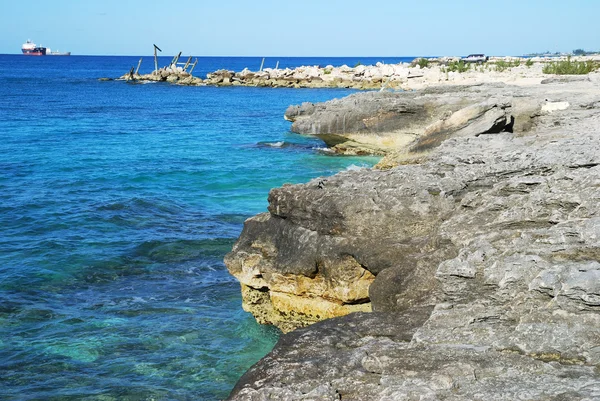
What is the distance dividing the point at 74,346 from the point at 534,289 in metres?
7.47

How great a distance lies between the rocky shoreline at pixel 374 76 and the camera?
57969 millimetres

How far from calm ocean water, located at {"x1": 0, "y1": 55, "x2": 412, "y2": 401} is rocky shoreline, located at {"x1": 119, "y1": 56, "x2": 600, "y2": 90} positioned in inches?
1012

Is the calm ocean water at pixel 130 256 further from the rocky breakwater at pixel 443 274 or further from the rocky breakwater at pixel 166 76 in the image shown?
the rocky breakwater at pixel 166 76

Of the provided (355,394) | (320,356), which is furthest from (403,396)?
(320,356)

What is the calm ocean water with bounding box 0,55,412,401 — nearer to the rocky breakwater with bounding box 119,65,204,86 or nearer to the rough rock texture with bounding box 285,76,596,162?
the rough rock texture with bounding box 285,76,596,162

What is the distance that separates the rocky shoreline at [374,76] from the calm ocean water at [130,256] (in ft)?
84.3

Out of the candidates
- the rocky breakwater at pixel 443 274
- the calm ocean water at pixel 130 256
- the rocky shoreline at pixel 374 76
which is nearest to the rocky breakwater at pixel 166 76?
the rocky shoreline at pixel 374 76

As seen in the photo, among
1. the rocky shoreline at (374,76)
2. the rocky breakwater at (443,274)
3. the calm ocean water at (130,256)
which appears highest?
the rocky shoreline at (374,76)

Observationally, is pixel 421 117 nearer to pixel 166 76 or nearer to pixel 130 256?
pixel 130 256

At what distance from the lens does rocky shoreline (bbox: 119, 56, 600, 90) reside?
2282 inches

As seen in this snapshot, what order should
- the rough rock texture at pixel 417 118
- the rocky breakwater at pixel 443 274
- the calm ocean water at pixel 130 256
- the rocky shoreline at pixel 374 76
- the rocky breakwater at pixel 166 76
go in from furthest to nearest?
the rocky breakwater at pixel 166 76 < the rocky shoreline at pixel 374 76 < the rough rock texture at pixel 417 118 < the calm ocean water at pixel 130 256 < the rocky breakwater at pixel 443 274

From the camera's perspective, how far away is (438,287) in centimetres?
750

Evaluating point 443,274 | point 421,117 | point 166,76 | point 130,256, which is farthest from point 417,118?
point 166,76

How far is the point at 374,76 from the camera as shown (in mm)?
71625
